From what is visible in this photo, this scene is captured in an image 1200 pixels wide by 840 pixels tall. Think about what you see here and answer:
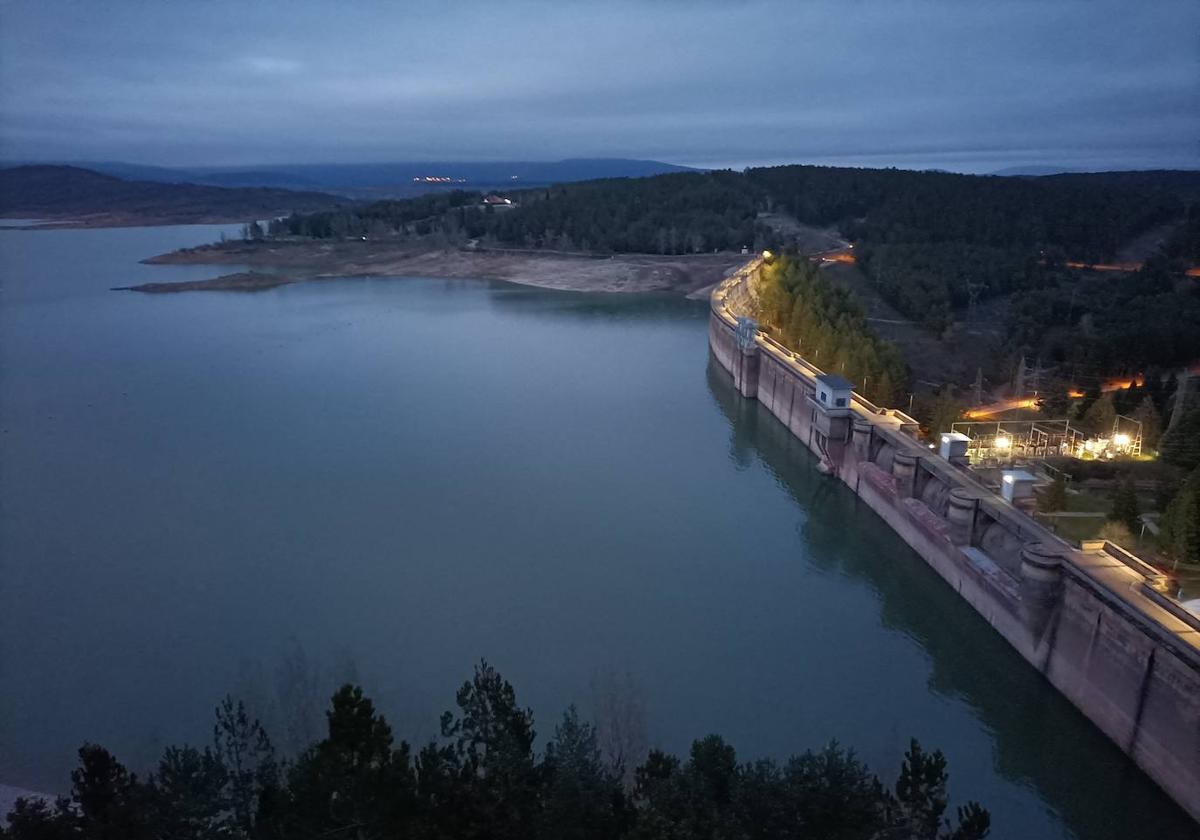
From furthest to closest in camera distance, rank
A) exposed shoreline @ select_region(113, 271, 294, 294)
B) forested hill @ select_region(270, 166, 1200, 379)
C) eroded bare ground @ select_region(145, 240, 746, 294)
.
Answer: eroded bare ground @ select_region(145, 240, 746, 294) < exposed shoreline @ select_region(113, 271, 294, 294) < forested hill @ select_region(270, 166, 1200, 379)

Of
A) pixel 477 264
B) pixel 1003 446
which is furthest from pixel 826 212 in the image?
pixel 1003 446

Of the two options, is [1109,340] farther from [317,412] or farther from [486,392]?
[317,412]

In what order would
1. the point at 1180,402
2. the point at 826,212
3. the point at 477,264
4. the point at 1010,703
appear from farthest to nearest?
the point at 826,212
the point at 477,264
the point at 1180,402
the point at 1010,703

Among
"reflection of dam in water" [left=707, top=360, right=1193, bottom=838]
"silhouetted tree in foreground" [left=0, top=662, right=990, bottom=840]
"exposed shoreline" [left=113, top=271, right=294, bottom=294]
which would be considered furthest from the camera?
"exposed shoreline" [left=113, top=271, right=294, bottom=294]

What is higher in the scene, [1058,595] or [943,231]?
[943,231]

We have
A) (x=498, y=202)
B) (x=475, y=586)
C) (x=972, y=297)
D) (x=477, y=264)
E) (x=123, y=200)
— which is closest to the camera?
(x=475, y=586)

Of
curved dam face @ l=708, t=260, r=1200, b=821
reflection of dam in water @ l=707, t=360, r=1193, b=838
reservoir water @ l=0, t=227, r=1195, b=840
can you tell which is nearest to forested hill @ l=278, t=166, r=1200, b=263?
reservoir water @ l=0, t=227, r=1195, b=840

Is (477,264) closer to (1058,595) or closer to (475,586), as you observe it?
(475,586)

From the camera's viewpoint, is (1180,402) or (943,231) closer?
(1180,402)

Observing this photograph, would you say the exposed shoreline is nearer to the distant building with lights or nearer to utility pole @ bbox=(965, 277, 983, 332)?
the distant building with lights
